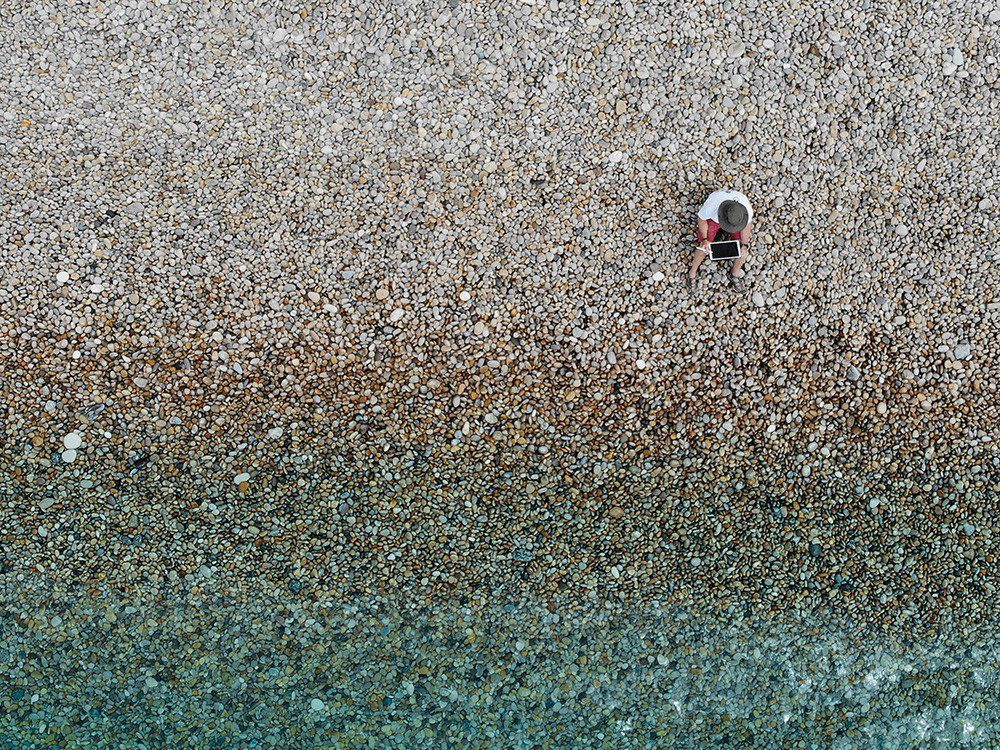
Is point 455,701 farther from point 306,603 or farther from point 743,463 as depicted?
point 743,463

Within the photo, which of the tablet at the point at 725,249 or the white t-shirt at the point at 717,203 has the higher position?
the white t-shirt at the point at 717,203

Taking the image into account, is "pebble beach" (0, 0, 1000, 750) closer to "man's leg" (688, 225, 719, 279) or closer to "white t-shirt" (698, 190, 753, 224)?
"man's leg" (688, 225, 719, 279)

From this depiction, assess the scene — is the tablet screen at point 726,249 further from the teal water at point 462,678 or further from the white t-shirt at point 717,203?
the teal water at point 462,678

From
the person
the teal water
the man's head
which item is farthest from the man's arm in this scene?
the teal water

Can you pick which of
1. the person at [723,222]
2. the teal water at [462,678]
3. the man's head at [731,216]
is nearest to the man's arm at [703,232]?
the person at [723,222]

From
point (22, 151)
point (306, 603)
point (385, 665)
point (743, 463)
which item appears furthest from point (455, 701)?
point (22, 151)
